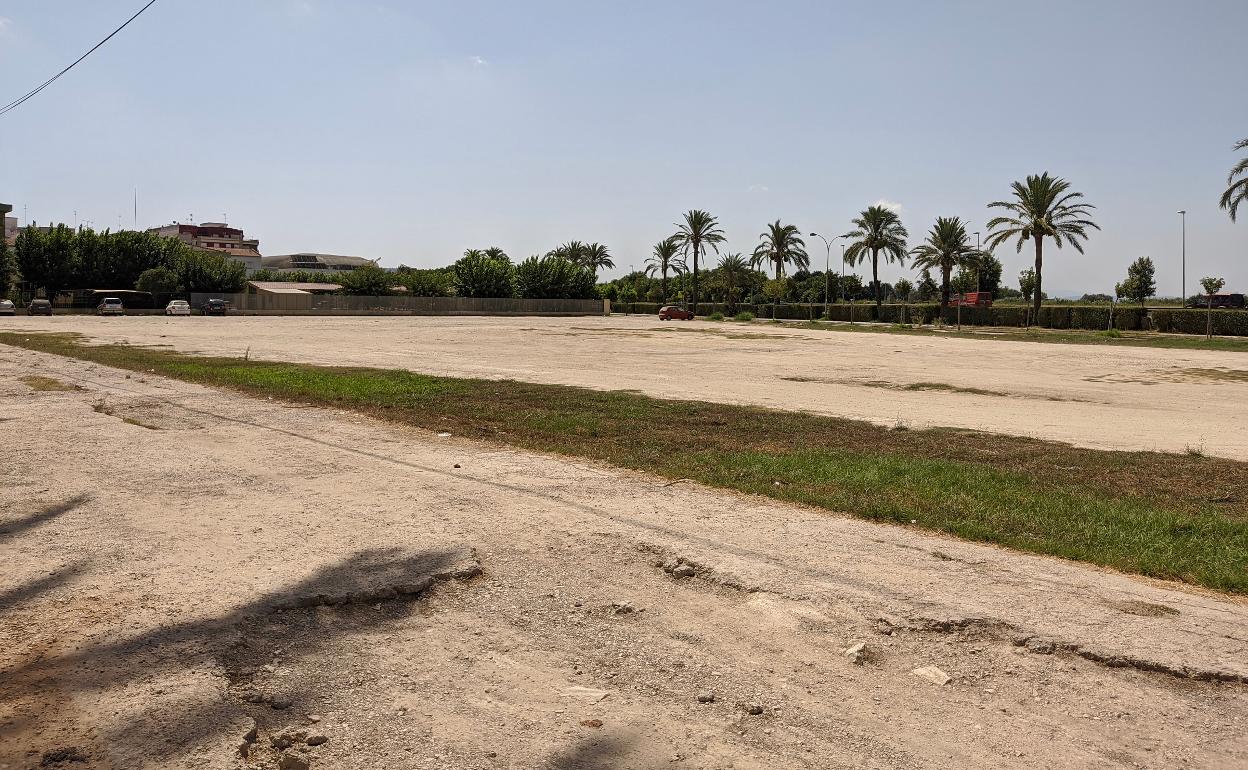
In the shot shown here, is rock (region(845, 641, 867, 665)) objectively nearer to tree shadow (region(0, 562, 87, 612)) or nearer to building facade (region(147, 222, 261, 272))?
tree shadow (region(0, 562, 87, 612))

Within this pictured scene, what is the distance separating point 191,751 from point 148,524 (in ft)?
12.5

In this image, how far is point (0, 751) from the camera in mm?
3461

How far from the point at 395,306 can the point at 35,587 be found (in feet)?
322

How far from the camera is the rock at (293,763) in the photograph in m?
3.46

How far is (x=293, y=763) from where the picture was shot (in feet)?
11.4

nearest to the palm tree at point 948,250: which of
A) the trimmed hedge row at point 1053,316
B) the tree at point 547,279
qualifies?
the trimmed hedge row at point 1053,316

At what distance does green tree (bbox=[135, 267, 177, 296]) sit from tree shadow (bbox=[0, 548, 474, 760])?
9237 centimetres

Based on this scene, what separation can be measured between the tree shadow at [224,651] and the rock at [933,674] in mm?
2786

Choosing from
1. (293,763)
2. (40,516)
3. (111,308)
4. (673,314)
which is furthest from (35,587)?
(673,314)

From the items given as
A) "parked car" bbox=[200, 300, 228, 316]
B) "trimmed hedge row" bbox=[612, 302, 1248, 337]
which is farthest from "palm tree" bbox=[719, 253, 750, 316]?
"parked car" bbox=[200, 300, 228, 316]

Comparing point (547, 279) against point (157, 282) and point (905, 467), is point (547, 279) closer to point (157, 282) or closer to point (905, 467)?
point (157, 282)

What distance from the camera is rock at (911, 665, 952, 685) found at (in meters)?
4.32

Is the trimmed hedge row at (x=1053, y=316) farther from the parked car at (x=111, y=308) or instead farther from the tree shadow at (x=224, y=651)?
the tree shadow at (x=224, y=651)

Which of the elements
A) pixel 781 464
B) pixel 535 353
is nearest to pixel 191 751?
pixel 781 464
